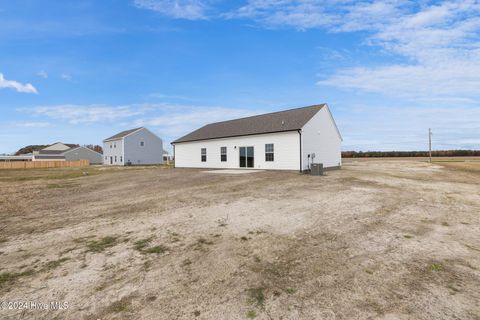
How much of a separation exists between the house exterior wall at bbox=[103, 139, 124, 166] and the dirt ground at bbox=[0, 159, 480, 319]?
41.6 metres

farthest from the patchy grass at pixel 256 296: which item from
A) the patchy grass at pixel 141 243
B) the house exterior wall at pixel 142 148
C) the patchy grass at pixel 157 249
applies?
the house exterior wall at pixel 142 148

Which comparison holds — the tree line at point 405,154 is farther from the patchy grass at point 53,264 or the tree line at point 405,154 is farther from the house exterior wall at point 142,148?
the patchy grass at point 53,264

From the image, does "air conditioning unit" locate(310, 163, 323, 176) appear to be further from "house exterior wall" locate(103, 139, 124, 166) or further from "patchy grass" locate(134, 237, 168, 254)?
"house exterior wall" locate(103, 139, 124, 166)

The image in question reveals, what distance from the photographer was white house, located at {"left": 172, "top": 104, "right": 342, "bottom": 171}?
64.1ft

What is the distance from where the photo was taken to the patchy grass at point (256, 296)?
3.19 m

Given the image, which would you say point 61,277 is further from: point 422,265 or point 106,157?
point 106,157

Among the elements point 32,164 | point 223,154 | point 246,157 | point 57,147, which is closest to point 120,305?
point 246,157

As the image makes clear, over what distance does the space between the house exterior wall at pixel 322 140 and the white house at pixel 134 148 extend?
37480 mm

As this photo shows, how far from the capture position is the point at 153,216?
24.0ft

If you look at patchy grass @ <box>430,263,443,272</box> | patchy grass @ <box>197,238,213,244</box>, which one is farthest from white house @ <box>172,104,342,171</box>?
patchy grass @ <box>430,263,443,272</box>

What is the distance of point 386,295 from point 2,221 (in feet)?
33.1

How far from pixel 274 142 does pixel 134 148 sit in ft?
117

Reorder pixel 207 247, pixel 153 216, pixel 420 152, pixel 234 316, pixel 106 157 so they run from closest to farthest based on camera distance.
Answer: pixel 234 316 → pixel 207 247 → pixel 153 216 → pixel 106 157 → pixel 420 152

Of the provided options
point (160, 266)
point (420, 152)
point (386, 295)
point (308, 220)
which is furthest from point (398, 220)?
point (420, 152)
